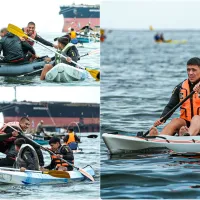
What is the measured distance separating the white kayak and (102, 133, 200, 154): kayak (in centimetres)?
155

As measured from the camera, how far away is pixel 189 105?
1001 cm

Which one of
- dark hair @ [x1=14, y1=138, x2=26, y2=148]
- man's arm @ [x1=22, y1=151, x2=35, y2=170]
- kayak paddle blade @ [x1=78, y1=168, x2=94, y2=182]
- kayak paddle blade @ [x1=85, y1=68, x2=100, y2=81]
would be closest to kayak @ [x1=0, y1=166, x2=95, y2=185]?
kayak paddle blade @ [x1=78, y1=168, x2=94, y2=182]

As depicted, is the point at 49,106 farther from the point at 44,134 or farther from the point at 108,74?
the point at 108,74

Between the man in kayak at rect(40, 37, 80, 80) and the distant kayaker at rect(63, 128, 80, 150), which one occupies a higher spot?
the man in kayak at rect(40, 37, 80, 80)

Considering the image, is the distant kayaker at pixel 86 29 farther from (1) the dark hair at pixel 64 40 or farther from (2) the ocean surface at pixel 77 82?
(1) the dark hair at pixel 64 40

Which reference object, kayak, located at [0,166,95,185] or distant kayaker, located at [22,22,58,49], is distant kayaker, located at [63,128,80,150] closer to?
kayak, located at [0,166,95,185]

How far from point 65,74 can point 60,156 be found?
1256 mm

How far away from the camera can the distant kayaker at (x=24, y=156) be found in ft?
29.4

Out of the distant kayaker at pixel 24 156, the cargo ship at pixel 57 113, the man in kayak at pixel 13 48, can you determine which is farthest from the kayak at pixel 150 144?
the man in kayak at pixel 13 48

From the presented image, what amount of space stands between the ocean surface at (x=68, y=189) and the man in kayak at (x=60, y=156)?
0.40 feet

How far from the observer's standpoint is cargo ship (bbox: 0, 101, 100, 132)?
8118mm

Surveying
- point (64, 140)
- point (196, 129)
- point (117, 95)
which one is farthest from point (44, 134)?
point (117, 95)

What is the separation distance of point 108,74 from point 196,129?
62.3 feet

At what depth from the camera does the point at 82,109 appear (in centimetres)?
827
